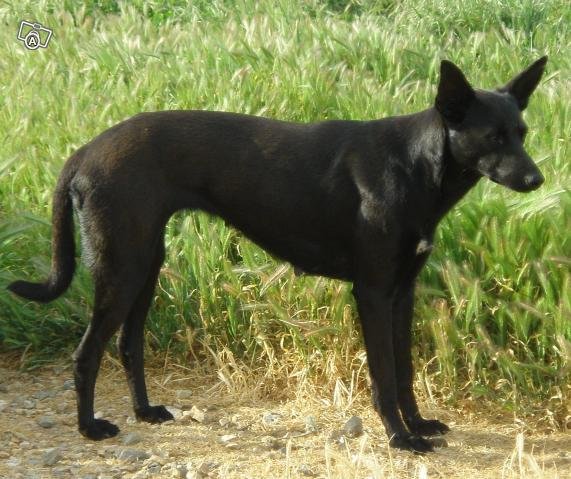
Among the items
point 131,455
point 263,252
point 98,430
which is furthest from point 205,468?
point 263,252

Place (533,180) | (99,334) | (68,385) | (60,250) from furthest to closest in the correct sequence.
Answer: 1. (68,385)
2. (60,250)
3. (99,334)
4. (533,180)

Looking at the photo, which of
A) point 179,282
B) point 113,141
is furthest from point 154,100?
point 113,141

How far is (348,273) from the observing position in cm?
431

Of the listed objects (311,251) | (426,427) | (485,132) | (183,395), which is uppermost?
(485,132)

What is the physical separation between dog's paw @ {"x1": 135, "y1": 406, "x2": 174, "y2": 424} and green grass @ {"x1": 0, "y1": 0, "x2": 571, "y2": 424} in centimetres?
52

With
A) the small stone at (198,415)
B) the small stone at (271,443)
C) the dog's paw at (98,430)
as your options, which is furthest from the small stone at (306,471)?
the dog's paw at (98,430)

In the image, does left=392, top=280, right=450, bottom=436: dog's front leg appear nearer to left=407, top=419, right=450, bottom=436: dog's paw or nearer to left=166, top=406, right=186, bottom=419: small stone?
left=407, top=419, right=450, bottom=436: dog's paw

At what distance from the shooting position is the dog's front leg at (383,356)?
165 inches

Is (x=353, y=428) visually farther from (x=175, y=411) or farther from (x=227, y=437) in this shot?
(x=175, y=411)

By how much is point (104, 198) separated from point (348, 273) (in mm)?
1008

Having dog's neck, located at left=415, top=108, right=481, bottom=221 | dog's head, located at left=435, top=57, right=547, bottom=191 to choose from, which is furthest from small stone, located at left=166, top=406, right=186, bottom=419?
dog's head, located at left=435, top=57, right=547, bottom=191

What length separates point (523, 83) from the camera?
4.18 metres

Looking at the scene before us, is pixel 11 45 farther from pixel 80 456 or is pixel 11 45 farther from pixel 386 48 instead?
pixel 80 456

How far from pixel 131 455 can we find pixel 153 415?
16.3 inches
